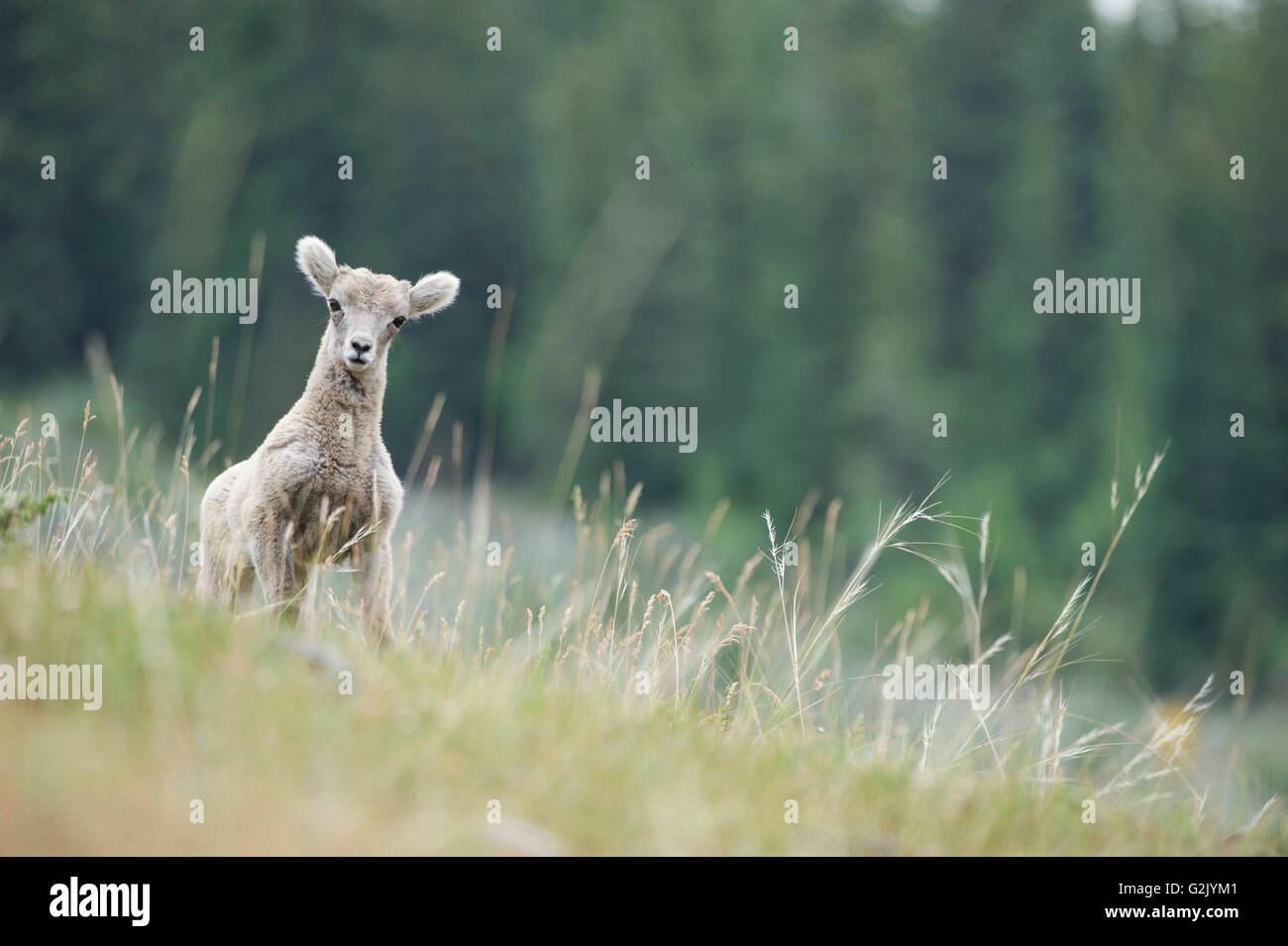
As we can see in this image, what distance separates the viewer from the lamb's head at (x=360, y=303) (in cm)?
576

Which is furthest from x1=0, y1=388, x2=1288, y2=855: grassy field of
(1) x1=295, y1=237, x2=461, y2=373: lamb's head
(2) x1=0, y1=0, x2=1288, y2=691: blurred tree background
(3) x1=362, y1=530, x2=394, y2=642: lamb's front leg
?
(2) x1=0, y1=0, x2=1288, y2=691: blurred tree background

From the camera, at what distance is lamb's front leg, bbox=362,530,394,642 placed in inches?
213

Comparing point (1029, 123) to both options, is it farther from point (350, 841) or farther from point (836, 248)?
point (350, 841)

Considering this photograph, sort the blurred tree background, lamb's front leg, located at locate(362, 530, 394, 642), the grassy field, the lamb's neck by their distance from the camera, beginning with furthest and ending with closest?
the blurred tree background, the lamb's neck, lamb's front leg, located at locate(362, 530, 394, 642), the grassy field

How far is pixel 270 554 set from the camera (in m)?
5.32

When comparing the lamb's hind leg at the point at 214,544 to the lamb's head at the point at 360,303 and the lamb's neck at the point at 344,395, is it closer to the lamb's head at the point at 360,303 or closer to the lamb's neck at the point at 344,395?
the lamb's neck at the point at 344,395

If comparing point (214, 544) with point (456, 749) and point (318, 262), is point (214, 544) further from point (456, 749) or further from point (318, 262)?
point (456, 749)

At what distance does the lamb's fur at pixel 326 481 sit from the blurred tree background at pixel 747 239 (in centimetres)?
2182

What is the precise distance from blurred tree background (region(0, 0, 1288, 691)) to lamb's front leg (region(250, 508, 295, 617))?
22404 millimetres

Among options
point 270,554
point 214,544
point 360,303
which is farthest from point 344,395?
point 214,544

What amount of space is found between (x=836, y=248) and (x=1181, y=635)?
18.6 m

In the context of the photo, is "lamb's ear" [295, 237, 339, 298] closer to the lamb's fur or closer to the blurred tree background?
the lamb's fur

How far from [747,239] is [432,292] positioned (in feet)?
112

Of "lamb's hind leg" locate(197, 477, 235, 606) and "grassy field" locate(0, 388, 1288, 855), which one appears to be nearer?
"grassy field" locate(0, 388, 1288, 855)
